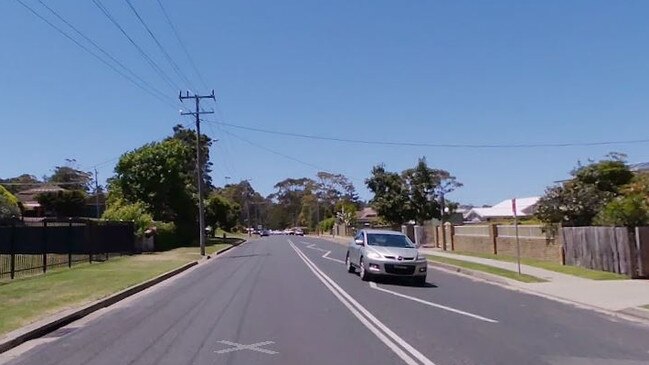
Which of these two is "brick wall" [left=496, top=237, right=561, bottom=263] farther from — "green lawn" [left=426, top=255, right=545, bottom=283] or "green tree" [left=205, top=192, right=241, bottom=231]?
"green tree" [left=205, top=192, right=241, bottom=231]

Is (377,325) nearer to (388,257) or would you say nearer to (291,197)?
(388,257)

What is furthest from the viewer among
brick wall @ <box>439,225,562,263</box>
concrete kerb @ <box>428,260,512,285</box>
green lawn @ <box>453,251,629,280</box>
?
brick wall @ <box>439,225,562,263</box>

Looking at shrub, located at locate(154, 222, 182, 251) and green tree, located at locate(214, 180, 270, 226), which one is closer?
shrub, located at locate(154, 222, 182, 251)

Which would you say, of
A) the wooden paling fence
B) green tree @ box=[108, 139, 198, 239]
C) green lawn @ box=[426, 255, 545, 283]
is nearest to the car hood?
green lawn @ box=[426, 255, 545, 283]

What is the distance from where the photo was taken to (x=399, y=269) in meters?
20.8

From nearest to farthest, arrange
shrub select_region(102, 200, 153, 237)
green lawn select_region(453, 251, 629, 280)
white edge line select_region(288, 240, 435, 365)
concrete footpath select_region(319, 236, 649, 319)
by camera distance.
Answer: white edge line select_region(288, 240, 435, 365) < concrete footpath select_region(319, 236, 649, 319) < green lawn select_region(453, 251, 629, 280) < shrub select_region(102, 200, 153, 237)

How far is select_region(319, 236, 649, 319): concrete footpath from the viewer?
15.2 metres

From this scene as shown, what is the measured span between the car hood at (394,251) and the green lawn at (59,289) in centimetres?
709

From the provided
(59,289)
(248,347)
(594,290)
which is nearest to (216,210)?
(59,289)

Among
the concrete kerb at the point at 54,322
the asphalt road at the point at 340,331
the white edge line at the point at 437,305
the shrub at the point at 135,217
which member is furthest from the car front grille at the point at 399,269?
the shrub at the point at 135,217

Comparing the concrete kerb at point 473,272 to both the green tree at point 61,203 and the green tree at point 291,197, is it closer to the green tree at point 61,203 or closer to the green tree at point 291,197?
the green tree at point 61,203

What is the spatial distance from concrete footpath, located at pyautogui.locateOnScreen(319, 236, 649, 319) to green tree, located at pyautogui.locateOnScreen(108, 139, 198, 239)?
3739 cm

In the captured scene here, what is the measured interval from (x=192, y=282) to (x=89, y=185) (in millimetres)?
111612

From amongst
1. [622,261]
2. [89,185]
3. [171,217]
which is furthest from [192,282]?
[89,185]
